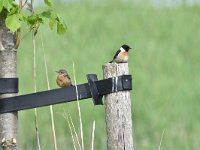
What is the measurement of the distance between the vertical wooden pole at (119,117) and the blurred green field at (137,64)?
393cm

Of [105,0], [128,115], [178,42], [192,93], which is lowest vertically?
→ [128,115]

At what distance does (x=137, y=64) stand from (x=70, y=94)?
8458 millimetres

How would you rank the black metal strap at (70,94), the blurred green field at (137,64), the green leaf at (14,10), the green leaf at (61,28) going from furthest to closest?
the blurred green field at (137,64), the green leaf at (61,28), the green leaf at (14,10), the black metal strap at (70,94)

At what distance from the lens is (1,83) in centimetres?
378

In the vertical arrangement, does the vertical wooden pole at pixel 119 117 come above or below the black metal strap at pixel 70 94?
below

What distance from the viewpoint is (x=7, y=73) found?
380 centimetres

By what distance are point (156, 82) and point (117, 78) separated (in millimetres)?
7846

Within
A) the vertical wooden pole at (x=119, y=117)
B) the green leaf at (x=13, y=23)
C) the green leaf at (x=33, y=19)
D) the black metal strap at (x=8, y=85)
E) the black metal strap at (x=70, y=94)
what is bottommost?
the vertical wooden pole at (x=119, y=117)

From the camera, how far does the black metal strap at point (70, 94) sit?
3598 mm

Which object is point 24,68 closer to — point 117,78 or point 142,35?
point 142,35

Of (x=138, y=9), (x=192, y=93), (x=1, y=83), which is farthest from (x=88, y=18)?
(x=1, y=83)

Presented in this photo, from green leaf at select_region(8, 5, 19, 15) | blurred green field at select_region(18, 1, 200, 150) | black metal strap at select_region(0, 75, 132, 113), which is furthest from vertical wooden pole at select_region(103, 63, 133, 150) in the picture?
blurred green field at select_region(18, 1, 200, 150)

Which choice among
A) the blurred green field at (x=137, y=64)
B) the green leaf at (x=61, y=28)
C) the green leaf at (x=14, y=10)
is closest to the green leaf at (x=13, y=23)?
the green leaf at (x=14, y=10)

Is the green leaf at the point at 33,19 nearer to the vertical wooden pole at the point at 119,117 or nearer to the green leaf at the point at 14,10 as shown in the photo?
the green leaf at the point at 14,10
